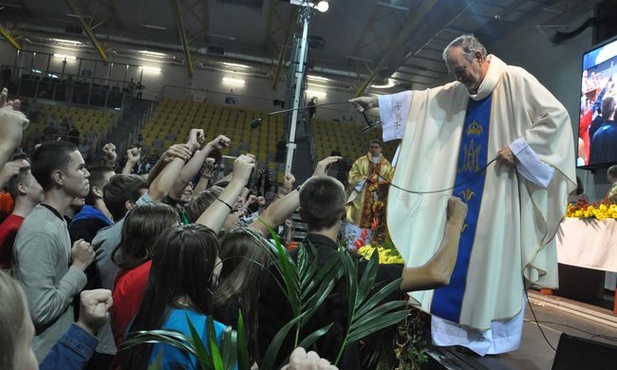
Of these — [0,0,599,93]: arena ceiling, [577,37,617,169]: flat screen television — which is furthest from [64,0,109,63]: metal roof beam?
[577,37,617,169]: flat screen television

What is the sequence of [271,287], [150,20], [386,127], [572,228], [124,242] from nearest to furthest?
[271,287]
[124,242]
[386,127]
[572,228]
[150,20]

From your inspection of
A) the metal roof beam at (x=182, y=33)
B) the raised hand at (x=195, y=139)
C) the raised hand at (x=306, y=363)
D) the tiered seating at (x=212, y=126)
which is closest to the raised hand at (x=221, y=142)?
the raised hand at (x=195, y=139)

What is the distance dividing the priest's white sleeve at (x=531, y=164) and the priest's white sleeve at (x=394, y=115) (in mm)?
781

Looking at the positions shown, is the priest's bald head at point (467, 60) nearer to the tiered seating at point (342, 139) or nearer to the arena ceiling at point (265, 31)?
the arena ceiling at point (265, 31)

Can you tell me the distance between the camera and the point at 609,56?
863 cm

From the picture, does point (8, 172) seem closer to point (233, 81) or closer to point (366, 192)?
point (366, 192)

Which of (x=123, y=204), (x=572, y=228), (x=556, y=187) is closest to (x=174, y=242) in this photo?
(x=123, y=204)

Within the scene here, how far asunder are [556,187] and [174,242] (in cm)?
240

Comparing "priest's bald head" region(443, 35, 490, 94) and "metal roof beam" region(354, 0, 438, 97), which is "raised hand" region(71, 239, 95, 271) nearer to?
"priest's bald head" region(443, 35, 490, 94)

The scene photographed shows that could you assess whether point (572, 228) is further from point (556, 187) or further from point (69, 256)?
point (69, 256)

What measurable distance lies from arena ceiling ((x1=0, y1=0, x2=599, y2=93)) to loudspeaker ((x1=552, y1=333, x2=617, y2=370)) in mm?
12555

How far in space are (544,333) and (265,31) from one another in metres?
17.1

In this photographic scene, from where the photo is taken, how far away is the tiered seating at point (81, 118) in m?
16.5

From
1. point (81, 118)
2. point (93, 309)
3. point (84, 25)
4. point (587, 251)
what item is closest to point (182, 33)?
point (84, 25)
